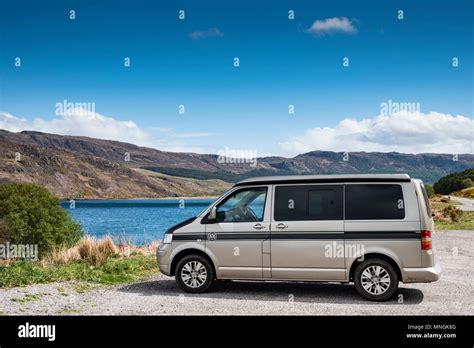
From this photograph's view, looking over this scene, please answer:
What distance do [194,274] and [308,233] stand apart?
255 centimetres

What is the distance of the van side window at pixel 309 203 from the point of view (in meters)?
10.8

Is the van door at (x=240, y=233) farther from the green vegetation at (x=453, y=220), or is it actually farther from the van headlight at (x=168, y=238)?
the green vegetation at (x=453, y=220)

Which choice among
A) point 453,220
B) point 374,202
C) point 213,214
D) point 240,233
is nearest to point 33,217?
point 213,214

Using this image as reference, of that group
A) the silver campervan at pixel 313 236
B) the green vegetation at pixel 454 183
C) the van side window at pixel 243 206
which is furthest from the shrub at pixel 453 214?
the green vegetation at pixel 454 183

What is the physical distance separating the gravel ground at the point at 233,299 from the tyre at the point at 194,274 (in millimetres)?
233

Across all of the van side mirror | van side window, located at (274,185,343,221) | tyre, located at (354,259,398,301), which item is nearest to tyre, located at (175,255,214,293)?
the van side mirror

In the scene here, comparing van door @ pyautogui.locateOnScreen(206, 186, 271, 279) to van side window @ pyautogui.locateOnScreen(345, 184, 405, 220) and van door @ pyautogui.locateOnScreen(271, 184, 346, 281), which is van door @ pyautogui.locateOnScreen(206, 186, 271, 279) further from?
van side window @ pyautogui.locateOnScreen(345, 184, 405, 220)

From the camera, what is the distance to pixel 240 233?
1120cm

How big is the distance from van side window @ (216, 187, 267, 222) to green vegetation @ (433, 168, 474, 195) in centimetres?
8554

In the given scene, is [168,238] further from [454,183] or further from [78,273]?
[454,183]

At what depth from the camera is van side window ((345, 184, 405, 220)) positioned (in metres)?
10.5

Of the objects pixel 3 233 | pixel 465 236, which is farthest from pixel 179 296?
pixel 3 233

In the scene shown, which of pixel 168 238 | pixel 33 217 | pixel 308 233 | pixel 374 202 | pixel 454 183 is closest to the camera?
pixel 374 202
